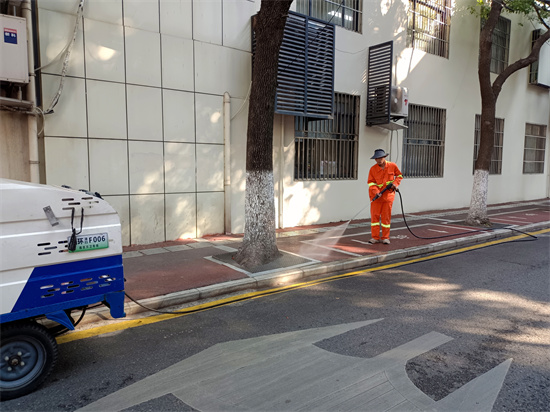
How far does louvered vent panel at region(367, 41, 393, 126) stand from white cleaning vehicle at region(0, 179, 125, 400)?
372 inches

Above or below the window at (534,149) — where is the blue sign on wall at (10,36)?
above

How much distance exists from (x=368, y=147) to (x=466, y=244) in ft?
13.7

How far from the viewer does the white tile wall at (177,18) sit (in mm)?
8016

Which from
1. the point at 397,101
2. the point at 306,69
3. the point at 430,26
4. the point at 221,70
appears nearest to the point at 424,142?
the point at 397,101

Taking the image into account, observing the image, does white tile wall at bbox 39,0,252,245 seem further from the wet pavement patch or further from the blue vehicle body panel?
the blue vehicle body panel

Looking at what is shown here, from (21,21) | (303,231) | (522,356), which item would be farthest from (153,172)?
(522,356)

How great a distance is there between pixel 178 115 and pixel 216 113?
0.93 m

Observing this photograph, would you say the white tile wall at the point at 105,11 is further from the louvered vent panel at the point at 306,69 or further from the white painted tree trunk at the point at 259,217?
the white painted tree trunk at the point at 259,217

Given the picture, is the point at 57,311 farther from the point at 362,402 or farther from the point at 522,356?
the point at 522,356

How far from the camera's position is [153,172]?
26.6 ft

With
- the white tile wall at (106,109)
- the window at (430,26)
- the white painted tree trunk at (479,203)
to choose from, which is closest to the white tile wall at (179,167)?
the white tile wall at (106,109)

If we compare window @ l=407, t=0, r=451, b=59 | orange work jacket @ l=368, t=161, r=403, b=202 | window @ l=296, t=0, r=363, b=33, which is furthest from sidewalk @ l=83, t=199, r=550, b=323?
window @ l=407, t=0, r=451, b=59

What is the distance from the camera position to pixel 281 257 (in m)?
7.02

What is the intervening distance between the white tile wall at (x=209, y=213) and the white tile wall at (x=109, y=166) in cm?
171
